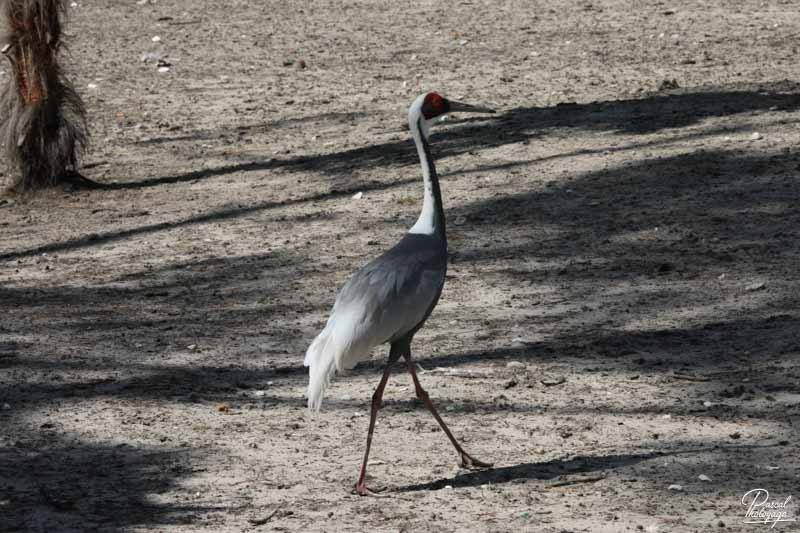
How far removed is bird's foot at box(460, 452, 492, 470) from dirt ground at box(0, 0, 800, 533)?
0.05m

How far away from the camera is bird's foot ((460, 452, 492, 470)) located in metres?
5.50

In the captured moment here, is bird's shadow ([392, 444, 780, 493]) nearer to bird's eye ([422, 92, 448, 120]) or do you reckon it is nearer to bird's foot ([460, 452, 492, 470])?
bird's foot ([460, 452, 492, 470])

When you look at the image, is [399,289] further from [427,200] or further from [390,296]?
[427,200]

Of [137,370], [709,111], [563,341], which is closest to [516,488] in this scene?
[563,341]

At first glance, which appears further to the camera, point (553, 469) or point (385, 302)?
point (553, 469)

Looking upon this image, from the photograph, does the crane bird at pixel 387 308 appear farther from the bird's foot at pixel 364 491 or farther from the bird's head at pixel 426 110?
the bird's head at pixel 426 110

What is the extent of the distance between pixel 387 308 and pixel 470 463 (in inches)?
29.8

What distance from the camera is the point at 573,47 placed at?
46.2 ft

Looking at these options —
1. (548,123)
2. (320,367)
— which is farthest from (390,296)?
(548,123)

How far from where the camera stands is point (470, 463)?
552cm

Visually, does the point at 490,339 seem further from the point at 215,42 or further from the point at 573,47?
the point at 215,42

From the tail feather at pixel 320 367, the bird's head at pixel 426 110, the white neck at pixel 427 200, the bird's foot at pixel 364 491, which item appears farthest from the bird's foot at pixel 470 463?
the bird's head at pixel 426 110

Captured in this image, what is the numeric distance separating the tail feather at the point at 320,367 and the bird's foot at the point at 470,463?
666 mm

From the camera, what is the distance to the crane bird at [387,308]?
5.29 m
